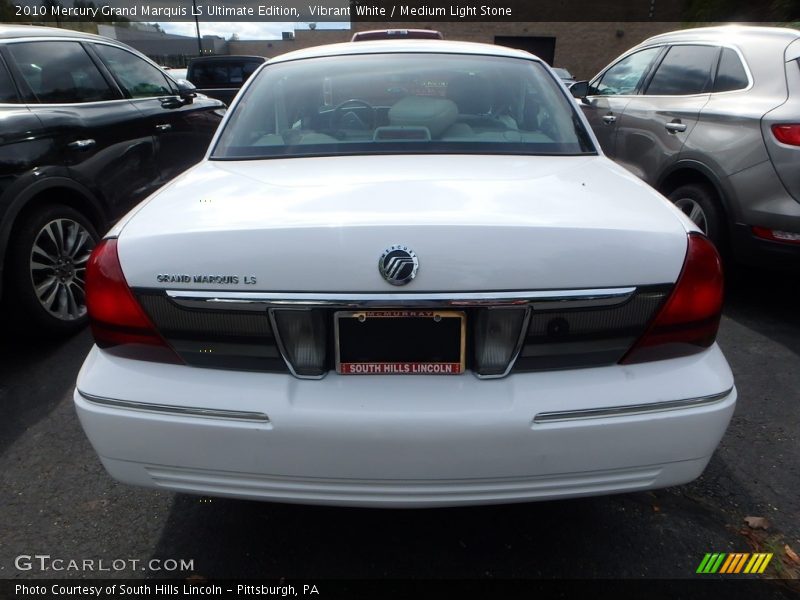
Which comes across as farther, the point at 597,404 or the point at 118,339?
the point at 118,339

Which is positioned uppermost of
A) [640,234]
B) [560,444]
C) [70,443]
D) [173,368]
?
[640,234]

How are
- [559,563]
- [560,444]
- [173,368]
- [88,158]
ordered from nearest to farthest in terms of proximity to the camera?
[560,444] < [173,368] < [559,563] < [88,158]

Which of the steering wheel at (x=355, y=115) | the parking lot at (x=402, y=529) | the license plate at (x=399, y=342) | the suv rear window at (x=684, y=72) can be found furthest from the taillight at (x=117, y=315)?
the suv rear window at (x=684, y=72)

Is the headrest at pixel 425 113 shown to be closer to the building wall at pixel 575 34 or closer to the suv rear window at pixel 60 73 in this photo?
the suv rear window at pixel 60 73

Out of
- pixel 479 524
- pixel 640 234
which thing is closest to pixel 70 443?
pixel 479 524

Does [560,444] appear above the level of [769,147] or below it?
below

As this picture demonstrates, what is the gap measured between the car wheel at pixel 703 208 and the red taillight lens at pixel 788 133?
0.63 m

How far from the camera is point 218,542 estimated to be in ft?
7.23

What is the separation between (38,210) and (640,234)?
133 inches

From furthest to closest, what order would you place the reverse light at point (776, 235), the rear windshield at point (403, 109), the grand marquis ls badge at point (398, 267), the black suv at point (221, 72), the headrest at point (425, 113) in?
1. the black suv at point (221, 72)
2. the reverse light at point (776, 235)
3. the headrest at point (425, 113)
4. the rear windshield at point (403, 109)
5. the grand marquis ls badge at point (398, 267)

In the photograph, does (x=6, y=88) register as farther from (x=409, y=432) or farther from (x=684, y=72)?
(x=684, y=72)

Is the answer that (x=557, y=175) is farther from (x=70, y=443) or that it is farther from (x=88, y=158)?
(x=88, y=158)

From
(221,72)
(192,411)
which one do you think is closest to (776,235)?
(192,411)

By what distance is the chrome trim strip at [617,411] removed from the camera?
5.33 feet
